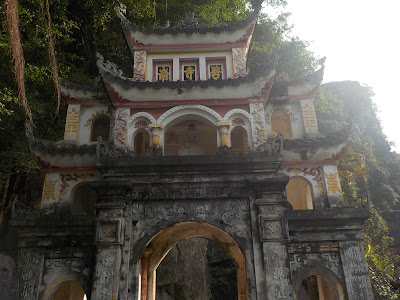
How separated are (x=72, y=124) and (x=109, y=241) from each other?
5454mm

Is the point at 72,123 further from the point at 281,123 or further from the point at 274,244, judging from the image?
the point at 274,244

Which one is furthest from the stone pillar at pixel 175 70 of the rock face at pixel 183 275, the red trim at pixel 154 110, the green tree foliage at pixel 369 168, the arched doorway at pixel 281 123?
the rock face at pixel 183 275

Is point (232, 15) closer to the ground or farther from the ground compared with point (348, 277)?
farther from the ground

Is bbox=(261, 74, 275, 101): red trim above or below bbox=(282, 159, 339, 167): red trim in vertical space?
above

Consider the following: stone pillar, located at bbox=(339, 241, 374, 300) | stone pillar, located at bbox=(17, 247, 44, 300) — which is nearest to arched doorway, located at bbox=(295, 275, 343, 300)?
stone pillar, located at bbox=(339, 241, 374, 300)

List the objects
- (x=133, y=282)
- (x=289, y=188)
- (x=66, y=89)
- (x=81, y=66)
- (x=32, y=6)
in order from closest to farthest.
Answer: (x=133, y=282)
(x=66, y=89)
(x=289, y=188)
(x=32, y=6)
(x=81, y=66)

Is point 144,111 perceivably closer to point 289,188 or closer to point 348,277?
point 289,188

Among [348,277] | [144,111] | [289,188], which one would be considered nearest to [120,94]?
[144,111]

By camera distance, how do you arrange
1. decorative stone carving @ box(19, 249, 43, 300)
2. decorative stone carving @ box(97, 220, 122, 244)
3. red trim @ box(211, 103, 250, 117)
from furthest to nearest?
red trim @ box(211, 103, 250, 117)
decorative stone carving @ box(19, 249, 43, 300)
decorative stone carving @ box(97, 220, 122, 244)

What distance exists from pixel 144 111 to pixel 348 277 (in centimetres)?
801

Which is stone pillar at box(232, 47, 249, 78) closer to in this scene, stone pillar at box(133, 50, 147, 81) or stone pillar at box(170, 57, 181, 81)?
stone pillar at box(170, 57, 181, 81)

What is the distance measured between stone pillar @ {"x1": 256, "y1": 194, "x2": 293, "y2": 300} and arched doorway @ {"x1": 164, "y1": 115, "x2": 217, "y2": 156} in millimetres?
5228

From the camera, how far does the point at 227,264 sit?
25891 millimetres

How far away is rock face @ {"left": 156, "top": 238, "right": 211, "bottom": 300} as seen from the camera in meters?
19.4
